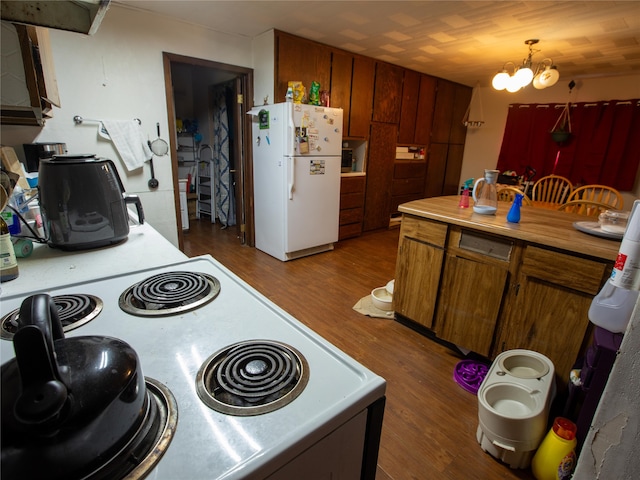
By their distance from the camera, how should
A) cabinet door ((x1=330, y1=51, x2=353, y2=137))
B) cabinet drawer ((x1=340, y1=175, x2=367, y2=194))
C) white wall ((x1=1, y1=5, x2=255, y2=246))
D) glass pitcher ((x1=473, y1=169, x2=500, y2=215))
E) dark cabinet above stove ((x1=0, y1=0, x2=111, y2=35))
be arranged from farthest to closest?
cabinet drawer ((x1=340, y1=175, x2=367, y2=194)), cabinet door ((x1=330, y1=51, x2=353, y2=137)), white wall ((x1=1, y1=5, x2=255, y2=246)), glass pitcher ((x1=473, y1=169, x2=500, y2=215)), dark cabinet above stove ((x1=0, y1=0, x2=111, y2=35))

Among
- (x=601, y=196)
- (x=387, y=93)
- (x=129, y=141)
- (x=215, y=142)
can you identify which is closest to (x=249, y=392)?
(x=129, y=141)

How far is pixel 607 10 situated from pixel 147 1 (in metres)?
3.67

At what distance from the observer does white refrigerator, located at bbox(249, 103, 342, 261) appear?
322 centimetres

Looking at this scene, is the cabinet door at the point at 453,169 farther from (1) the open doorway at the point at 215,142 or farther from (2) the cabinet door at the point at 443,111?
(1) the open doorway at the point at 215,142

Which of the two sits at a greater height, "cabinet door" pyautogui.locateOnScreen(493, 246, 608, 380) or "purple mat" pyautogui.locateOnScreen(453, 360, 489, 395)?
"cabinet door" pyautogui.locateOnScreen(493, 246, 608, 380)

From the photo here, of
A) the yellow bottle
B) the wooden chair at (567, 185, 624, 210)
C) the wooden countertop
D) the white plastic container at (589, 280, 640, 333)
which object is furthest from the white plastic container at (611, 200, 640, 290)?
the wooden chair at (567, 185, 624, 210)

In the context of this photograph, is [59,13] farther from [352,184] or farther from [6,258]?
[352,184]

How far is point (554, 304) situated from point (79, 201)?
83.6 inches

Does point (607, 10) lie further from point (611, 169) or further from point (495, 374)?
point (495, 374)

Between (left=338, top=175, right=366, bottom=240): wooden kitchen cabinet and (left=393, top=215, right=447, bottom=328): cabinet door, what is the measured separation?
1.99 meters

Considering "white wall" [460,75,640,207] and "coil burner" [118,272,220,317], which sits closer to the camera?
"coil burner" [118,272,220,317]

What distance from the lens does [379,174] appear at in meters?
4.60

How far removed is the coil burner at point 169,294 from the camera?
0.81 meters

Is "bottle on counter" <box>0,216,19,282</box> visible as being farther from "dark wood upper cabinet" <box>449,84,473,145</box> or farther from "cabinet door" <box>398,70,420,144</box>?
"dark wood upper cabinet" <box>449,84,473,145</box>
